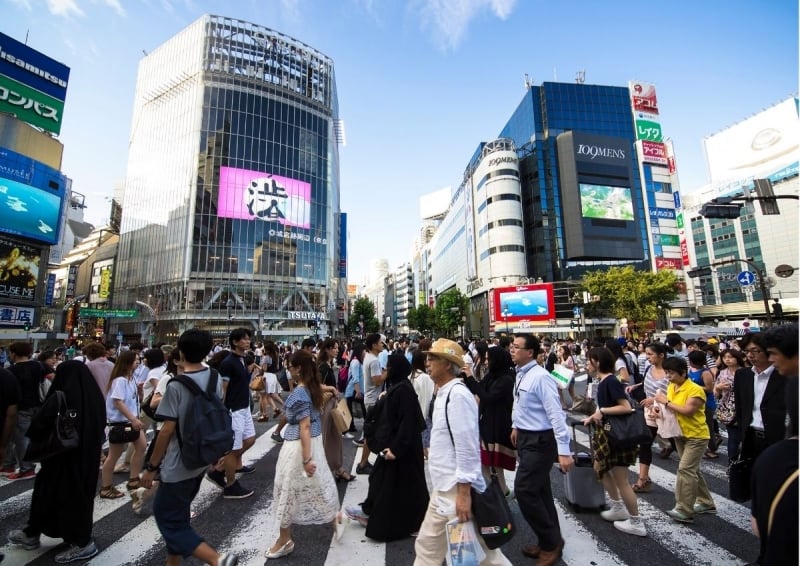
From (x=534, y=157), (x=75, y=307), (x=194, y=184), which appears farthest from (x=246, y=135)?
(x=534, y=157)

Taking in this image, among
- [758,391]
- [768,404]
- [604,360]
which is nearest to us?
[768,404]

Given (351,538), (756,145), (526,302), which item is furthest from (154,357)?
(756,145)

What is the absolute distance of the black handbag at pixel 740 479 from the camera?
11.0ft

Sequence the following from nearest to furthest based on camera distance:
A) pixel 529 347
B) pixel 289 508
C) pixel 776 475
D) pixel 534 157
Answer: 1. pixel 776 475
2. pixel 289 508
3. pixel 529 347
4. pixel 534 157

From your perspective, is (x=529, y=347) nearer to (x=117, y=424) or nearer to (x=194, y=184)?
(x=117, y=424)

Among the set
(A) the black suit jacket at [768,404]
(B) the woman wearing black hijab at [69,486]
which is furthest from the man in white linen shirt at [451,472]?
(B) the woman wearing black hijab at [69,486]

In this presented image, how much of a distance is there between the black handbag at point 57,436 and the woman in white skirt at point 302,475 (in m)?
1.85

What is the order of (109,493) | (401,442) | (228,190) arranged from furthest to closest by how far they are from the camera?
(228,190) < (109,493) < (401,442)

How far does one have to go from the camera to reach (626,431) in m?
3.85

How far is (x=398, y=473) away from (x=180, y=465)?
1.92m

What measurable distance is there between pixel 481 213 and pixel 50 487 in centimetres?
6149

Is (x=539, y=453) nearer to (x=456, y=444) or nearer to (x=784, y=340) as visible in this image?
(x=456, y=444)

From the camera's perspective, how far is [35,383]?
521 cm

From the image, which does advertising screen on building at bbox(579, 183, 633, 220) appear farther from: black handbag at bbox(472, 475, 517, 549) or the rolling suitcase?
black handbag at bbox(472, 475, 517, 549)
